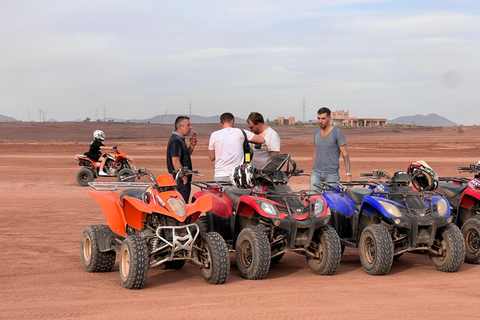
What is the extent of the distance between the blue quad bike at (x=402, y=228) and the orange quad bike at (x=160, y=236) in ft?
6.35

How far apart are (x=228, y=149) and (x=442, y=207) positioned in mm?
3119

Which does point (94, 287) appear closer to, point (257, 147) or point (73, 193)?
point (257, 147)

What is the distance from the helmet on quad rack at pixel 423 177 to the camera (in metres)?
9.23

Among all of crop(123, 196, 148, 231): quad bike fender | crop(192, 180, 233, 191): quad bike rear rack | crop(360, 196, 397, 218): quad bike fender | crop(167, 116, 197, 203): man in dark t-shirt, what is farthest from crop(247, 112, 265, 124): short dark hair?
crop(123, 196, 148, 231): quad bike fender

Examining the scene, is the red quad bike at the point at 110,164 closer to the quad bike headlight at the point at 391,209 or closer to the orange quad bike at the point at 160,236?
the orange quad bike at the point at 160,236

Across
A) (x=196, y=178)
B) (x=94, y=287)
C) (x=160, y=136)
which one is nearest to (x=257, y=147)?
(x=94, y=287)

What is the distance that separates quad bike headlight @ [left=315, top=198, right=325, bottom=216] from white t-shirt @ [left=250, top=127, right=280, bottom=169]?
230 cm

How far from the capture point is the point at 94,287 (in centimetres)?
766

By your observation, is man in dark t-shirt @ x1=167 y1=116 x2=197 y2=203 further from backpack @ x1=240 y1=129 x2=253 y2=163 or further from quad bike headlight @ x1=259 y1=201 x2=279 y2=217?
quad bike headlight @ x1=259 y1=201 x2=279 y2=217

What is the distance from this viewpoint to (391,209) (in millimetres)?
8492

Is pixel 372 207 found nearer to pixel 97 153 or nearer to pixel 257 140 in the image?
pixel 257 140

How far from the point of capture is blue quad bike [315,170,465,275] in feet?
27.3

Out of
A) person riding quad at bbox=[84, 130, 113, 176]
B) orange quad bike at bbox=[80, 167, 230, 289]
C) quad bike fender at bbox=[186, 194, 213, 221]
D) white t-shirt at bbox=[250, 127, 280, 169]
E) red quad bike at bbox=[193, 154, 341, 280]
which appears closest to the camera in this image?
orange quad bike at bbox=[80, 167, 230, 289]

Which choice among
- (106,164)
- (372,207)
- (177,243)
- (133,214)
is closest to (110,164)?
(106,164)
